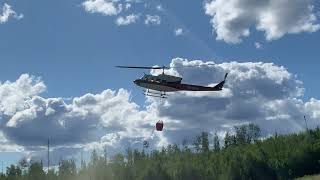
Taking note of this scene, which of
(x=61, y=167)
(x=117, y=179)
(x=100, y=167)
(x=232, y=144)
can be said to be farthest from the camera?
(x=232, y=144)

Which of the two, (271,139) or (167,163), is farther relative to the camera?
(271,139)

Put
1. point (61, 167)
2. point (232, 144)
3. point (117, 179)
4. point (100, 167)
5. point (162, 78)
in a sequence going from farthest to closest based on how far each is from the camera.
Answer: point (232, 144) < point (61, 167) < point (100, 167) < point (117, 179) < point (162, 78)

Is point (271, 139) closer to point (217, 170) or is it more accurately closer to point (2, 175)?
point (217, 170)

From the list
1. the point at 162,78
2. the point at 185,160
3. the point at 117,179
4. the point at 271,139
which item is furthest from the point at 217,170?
the point at 162,78

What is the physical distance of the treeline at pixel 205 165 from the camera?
11438 cm

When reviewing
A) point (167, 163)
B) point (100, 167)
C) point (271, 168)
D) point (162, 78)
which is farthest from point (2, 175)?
point (162, 78)

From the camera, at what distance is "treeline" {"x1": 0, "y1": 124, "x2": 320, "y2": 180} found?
375 ft

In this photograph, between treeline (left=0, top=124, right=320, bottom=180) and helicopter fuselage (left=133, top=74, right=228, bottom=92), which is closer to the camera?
helicopter fuselage (left=133, top=74, right=228, bottom=92)

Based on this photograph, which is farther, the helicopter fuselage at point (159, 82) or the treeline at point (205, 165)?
the treeline at point (205, 165)

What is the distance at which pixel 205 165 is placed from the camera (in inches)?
4835

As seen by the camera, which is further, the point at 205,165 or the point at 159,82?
the point at 205,165

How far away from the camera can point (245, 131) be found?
18575 cm

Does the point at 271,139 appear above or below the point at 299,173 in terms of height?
above

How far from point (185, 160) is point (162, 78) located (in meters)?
73.0
